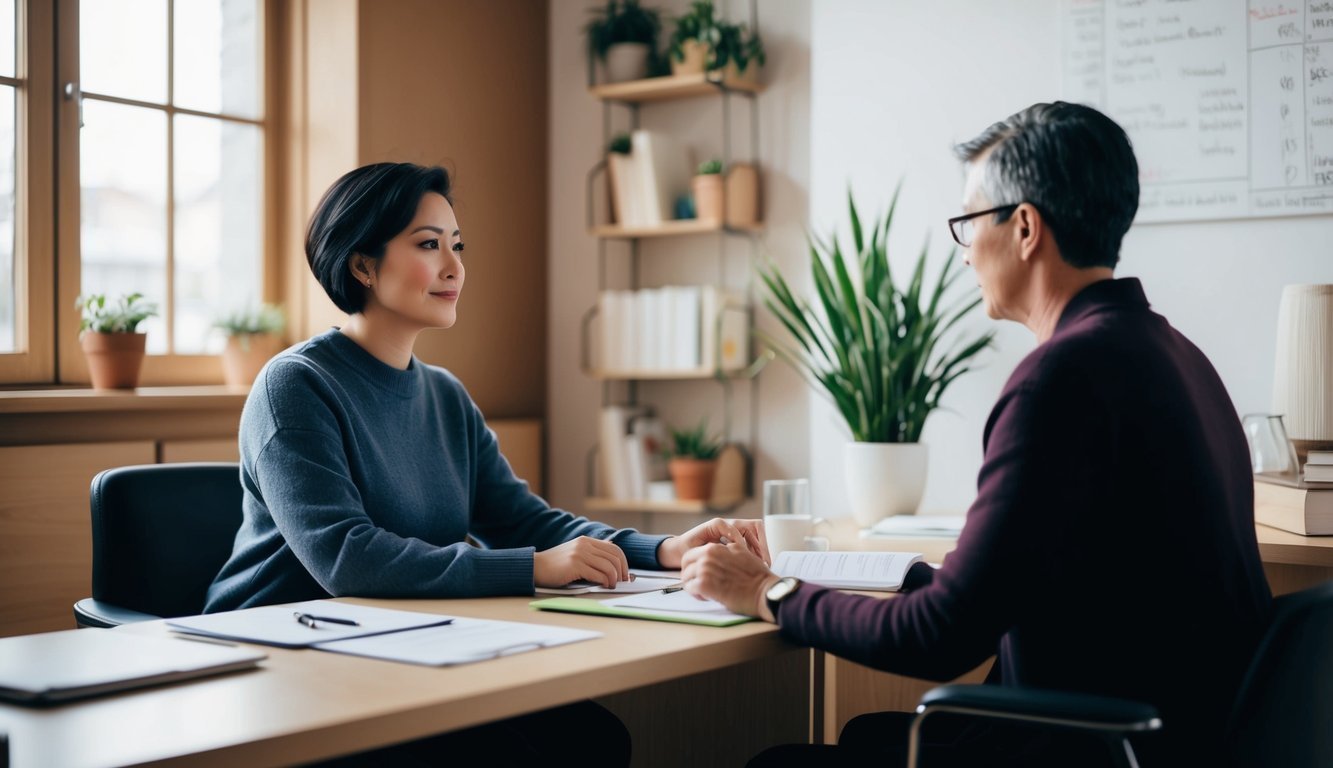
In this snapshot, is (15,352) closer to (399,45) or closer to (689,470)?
(399,45)

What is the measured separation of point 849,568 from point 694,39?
2.46 meters

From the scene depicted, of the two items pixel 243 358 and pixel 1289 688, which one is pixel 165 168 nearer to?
pixel 243 358

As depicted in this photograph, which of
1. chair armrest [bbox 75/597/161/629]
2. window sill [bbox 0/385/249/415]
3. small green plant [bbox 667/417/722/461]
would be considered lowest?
chair armrest [bbox 75/597/161/629]

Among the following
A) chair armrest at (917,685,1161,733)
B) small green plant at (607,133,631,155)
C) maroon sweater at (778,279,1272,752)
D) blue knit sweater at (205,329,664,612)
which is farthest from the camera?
small green plant at (607,133,631,155)

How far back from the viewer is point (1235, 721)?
4.20 feet

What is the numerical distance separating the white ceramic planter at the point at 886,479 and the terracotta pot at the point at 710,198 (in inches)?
43.6

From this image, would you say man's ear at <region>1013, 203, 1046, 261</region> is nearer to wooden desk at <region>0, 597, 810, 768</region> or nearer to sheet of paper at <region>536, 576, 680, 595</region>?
wooden desk at <region>0, 597, 810, 768</region>

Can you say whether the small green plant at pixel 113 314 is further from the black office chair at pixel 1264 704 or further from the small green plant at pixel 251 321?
the black office chair at pixel 1264 704

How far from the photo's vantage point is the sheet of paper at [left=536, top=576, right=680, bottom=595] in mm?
1818

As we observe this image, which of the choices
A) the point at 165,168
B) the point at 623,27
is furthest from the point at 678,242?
the point at 165,168

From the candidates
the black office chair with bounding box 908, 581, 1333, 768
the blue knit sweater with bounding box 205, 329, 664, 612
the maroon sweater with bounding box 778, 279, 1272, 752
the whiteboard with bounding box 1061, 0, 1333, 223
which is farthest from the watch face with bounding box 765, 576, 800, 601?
the whiteboard with bounding box 1061, 0, 1333, 223

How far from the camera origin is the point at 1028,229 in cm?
152

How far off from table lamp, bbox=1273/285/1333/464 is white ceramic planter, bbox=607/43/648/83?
2.18 meters

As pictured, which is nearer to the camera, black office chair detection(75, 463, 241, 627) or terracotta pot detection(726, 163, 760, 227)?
black office chair detection(75, 463, 241, 627)
